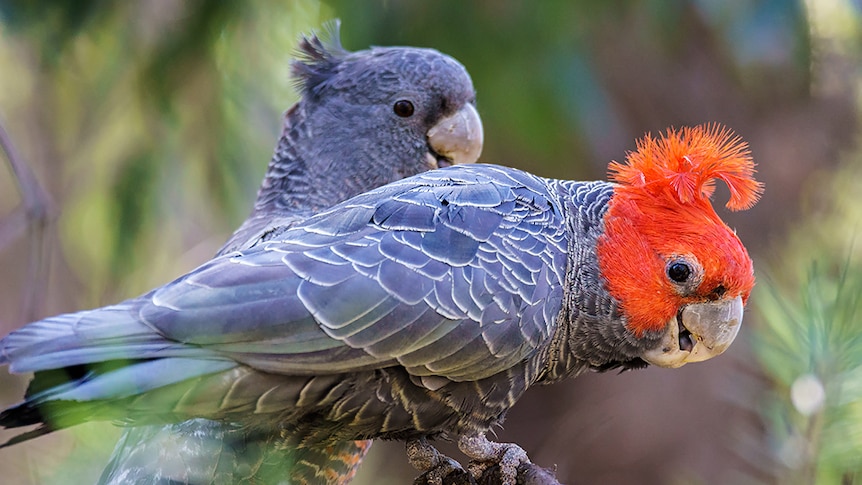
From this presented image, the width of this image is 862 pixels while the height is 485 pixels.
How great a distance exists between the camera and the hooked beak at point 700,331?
2.19 meters

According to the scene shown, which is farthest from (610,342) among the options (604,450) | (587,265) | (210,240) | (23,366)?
(210,240)

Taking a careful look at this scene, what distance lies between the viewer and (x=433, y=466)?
2.21m

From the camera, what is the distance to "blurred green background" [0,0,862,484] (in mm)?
3373

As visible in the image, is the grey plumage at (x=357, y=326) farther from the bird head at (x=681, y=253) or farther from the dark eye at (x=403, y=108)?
the dark eye at (x=403, y=108)

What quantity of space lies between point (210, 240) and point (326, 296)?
134 inches

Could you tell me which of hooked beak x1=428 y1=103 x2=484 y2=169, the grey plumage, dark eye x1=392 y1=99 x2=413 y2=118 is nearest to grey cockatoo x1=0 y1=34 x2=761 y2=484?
the grey plumage

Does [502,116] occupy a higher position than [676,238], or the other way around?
[502,116]

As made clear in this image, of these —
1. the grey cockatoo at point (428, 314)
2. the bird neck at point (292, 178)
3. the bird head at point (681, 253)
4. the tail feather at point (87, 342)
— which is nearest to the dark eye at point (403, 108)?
the bird neck at point (292, 178)

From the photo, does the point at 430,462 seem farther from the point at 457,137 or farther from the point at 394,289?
the point at 457,137

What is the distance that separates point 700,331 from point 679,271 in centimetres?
18

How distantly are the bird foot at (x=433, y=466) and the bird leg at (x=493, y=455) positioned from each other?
0.05 meters

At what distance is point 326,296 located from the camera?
1.80 metres

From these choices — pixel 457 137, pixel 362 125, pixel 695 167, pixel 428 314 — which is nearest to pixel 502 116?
pixel 457 137

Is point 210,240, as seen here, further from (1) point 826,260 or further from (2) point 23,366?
(1) point 826,260
